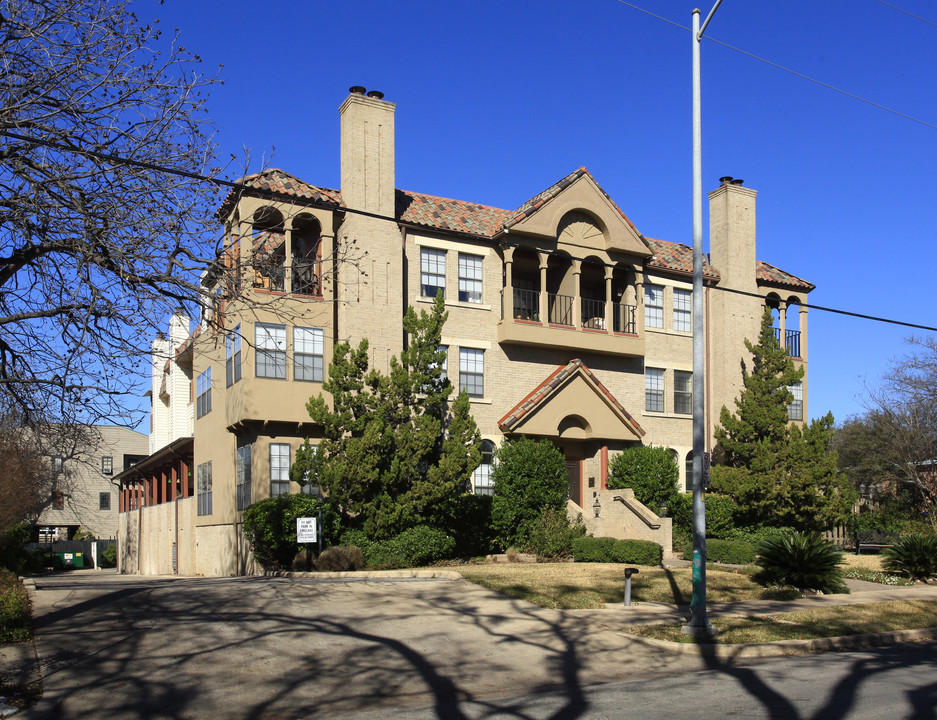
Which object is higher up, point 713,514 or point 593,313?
point 593,313

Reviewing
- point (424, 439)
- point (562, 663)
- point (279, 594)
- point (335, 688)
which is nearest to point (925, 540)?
Result: point (424, 439)

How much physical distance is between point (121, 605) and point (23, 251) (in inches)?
247

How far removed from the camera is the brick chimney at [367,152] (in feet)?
86.4

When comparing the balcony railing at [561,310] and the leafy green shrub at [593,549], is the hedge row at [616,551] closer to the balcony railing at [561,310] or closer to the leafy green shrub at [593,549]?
the leafy green shrub at [593,549]

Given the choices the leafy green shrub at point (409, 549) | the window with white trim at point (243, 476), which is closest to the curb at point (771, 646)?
the leafy green shrub at point (409, 549)

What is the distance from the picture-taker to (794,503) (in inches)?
1177

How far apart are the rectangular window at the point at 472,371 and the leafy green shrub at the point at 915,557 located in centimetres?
1251

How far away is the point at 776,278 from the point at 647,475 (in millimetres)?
11169

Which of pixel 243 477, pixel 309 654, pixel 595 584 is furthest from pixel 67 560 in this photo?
pixel 309 654

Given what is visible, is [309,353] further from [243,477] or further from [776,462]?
[776,462]

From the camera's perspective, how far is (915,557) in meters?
22.9

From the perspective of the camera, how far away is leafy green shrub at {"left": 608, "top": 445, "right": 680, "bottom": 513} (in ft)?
93.6

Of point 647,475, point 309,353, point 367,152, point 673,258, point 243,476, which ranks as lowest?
point 647,475

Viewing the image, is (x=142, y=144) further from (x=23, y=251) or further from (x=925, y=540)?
(x=925, y=540)
